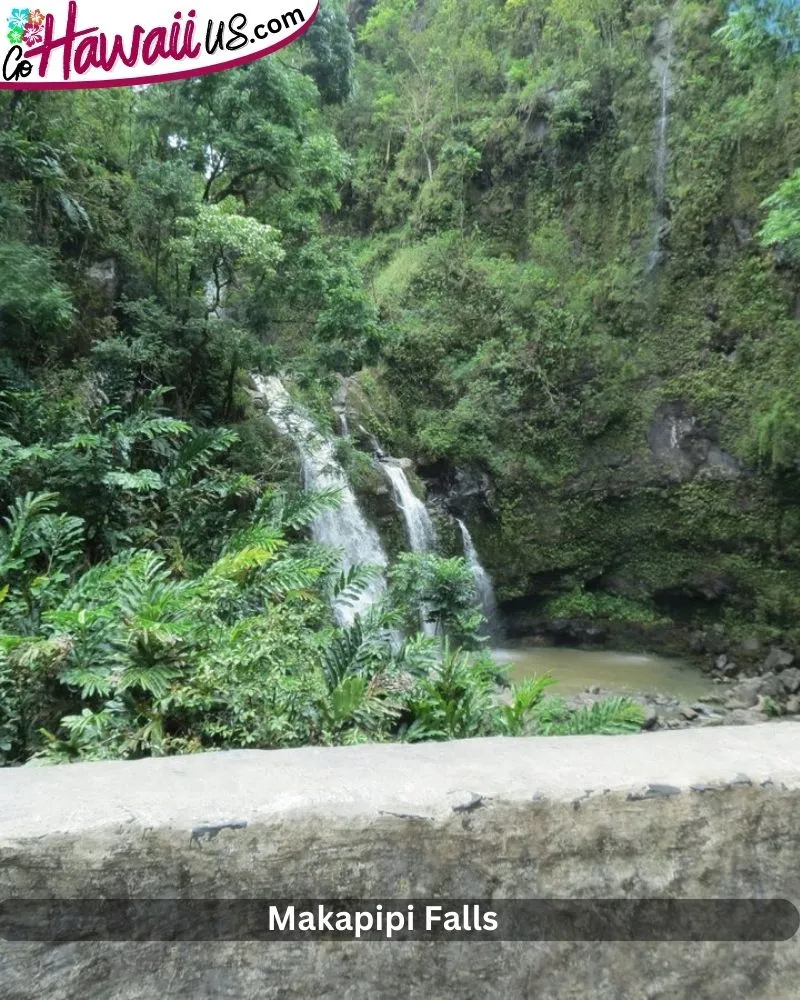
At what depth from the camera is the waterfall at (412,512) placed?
1028 centimetres

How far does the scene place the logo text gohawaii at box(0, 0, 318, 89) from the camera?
5.70m

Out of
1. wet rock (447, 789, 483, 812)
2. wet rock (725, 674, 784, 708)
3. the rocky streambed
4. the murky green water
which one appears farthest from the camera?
the murky green water

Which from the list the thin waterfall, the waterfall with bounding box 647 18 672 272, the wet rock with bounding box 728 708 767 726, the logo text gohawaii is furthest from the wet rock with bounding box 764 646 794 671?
the logo text gohawaii

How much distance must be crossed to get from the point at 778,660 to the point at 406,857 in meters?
10.6

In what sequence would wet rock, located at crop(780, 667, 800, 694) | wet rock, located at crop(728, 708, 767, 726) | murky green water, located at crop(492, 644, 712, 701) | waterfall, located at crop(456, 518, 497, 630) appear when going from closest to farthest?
wet rock, located at crop(728, 708, 767, 726)
wet rock, located at crop(780, 667, 800, 694)
murky green water, located at crop(492, 644, 712, 701)
waterfall, located at crop(456, 518, 497, 630)

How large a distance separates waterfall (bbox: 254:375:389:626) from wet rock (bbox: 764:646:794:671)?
5.99 metres

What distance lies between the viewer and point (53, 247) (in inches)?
278

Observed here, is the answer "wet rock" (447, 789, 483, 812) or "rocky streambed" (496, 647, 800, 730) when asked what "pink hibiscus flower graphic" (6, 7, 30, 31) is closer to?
"wet rock" (447, 789, 483, 812)

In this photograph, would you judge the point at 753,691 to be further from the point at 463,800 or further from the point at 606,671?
the point at 463,800

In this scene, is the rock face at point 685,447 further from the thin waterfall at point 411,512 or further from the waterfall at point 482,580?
the thin waterfall at point 411,512

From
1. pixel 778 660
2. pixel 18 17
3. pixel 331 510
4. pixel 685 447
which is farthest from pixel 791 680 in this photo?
pixel 18 17

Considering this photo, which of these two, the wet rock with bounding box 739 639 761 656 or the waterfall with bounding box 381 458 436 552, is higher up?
the waterfall with bounding box 381 458 436 552

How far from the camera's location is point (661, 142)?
13.3 meters

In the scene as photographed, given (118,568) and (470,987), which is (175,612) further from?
(470,987)
